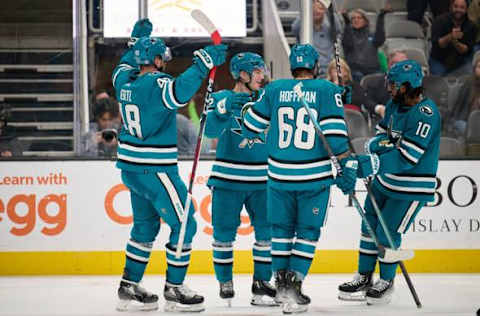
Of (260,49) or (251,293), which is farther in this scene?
(260,49)

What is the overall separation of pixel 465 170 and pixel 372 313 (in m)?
1.93

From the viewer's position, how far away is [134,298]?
4875 mm

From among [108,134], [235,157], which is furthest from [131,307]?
[108,134]

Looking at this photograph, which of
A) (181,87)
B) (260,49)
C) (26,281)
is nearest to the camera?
(181,87)

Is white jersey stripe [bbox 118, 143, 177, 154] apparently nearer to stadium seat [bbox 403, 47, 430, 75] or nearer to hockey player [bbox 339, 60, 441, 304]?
hockey player [bbox 339, 60, 441, 304]

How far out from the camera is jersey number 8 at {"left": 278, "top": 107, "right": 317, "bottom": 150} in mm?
4566

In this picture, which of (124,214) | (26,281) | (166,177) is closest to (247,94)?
(166,177)

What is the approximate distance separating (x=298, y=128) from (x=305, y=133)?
43 millimetres

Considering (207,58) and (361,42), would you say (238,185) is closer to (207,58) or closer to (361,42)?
(207,58)

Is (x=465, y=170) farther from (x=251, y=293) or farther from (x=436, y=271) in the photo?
(x=251, y=293)

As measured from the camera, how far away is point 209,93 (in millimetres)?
4840

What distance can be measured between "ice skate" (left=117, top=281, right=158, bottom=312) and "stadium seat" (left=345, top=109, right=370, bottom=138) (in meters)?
2.42

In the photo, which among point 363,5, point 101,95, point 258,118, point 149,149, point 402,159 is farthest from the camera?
point 363,5

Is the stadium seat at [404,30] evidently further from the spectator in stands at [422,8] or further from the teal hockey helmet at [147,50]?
the teal hockey helmet at [147,50]
